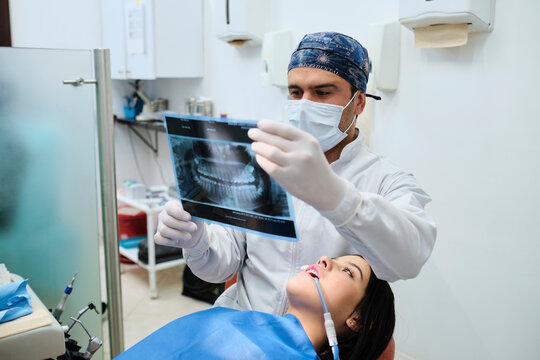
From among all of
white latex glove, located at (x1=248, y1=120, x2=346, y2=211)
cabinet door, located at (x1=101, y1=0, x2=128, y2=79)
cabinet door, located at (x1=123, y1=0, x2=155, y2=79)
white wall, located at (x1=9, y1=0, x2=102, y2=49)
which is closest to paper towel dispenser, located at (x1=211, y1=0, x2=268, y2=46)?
cabinet door, located at (x1=123, y1=0, x2=155, y2=79)

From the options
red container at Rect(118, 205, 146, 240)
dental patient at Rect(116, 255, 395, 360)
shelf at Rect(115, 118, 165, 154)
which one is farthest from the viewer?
shelf at Rect(115, 118, 165, 154)

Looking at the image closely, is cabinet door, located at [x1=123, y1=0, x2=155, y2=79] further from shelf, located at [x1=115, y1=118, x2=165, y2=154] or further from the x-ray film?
the x-ray film

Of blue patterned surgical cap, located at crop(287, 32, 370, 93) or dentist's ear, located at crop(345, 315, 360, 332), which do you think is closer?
dentist's ear, located at crop(345, 315, 360, 332)

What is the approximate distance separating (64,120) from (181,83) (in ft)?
6.85

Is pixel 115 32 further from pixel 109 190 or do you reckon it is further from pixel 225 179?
pixel 225 179

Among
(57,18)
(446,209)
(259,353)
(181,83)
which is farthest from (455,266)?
(57,18)

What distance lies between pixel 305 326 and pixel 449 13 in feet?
4.39

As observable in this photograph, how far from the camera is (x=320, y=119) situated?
1.57 meters

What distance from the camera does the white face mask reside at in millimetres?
1558

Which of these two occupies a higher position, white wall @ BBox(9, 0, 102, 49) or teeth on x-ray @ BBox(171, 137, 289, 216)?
white wall @ BBox(9, 0, 102, 49)

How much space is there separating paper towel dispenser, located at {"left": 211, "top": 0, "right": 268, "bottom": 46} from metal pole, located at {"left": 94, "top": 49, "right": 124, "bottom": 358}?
4.24 ft

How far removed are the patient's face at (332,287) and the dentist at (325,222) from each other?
84 millimetres

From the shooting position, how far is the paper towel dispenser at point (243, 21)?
9.82 feet

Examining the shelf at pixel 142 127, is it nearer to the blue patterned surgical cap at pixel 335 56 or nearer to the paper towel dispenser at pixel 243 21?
the paper towel dispenser at pixel 243 21
